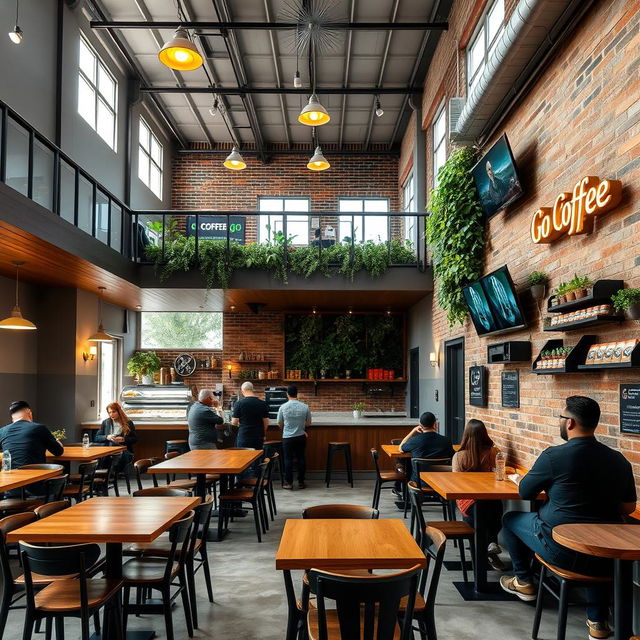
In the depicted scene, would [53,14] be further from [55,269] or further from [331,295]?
[331,295]

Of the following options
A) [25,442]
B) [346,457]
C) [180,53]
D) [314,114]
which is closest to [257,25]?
[314,114]

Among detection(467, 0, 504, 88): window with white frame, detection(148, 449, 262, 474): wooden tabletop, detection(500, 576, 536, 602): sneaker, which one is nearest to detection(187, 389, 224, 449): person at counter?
detection(148, 449, 262, 474): wooden tabletop

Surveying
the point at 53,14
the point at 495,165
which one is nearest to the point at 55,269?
the point at 53,14

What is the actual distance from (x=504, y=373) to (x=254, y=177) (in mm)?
9638

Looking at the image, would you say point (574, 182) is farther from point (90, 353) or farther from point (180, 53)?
point (90, 353)

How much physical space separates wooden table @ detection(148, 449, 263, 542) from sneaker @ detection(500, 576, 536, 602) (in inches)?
96.9

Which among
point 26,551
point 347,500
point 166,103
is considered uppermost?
point 166,103

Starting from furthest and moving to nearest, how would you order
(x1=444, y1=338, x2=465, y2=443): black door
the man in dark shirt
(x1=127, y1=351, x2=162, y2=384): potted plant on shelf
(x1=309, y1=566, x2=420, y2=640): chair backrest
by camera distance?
(x1=127, y1=351, x2=162, y2=384): potted plant on shelf → (x1=444, y1=338, x2=465, y2=443): black door → the man in dark shirt → (x1=309, y1=566, x2=420, y2=640): chair backrest

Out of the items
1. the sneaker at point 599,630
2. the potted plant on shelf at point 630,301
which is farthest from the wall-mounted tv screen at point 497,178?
the sneaker at point 599,630

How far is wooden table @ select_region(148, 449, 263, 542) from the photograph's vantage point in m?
5.49

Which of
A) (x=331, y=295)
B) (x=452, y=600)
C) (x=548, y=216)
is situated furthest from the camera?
(x=331, y=295)

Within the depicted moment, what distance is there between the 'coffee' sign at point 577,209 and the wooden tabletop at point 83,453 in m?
5.20

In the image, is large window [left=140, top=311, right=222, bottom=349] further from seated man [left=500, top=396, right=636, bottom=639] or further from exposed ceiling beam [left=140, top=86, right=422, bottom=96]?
seated man [left=500, top=396, right=636, bottom=639]

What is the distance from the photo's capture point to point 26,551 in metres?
2.95
